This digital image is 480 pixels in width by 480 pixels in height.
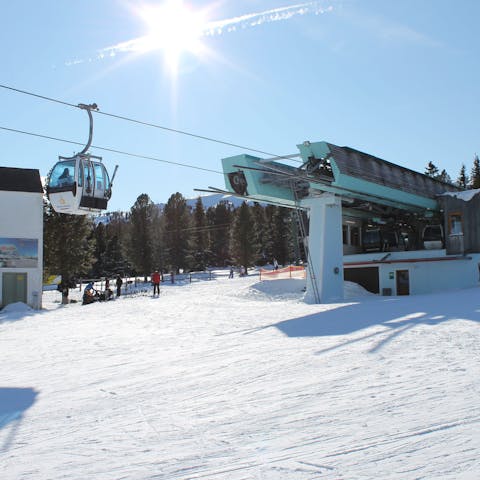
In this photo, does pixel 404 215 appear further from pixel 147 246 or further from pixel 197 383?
pixel 147 246

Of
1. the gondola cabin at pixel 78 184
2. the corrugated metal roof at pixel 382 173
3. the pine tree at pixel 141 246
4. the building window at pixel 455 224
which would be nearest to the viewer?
the gondola cabin at pixel 78 184

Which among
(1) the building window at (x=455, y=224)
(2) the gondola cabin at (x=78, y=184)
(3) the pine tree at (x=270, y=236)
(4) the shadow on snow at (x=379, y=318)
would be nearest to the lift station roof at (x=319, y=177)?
(1) the building window at (x=455, y=224)

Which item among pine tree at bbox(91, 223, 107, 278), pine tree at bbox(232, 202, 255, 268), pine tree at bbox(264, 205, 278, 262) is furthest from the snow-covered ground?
pine tree at bbox(91, 223, 107, 278)

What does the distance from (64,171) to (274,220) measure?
5975cm

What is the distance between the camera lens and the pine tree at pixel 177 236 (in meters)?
66.1

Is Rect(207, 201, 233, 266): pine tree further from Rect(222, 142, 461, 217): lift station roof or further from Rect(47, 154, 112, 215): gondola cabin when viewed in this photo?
Rect(47, 154, 112, 215): gondola cabin

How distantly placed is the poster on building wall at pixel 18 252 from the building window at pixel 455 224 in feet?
73.1

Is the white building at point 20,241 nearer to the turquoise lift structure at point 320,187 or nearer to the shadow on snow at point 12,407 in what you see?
the turquoise lift structure at point 320,187

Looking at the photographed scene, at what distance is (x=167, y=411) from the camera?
21.2ft

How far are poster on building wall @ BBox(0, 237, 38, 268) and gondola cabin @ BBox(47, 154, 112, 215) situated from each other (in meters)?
12.2

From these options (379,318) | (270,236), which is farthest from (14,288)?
(270,236)

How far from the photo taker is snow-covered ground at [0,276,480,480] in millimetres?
4676

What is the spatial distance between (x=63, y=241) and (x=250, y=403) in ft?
121

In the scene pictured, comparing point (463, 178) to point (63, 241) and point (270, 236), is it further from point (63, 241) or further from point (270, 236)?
point (63, 241)
